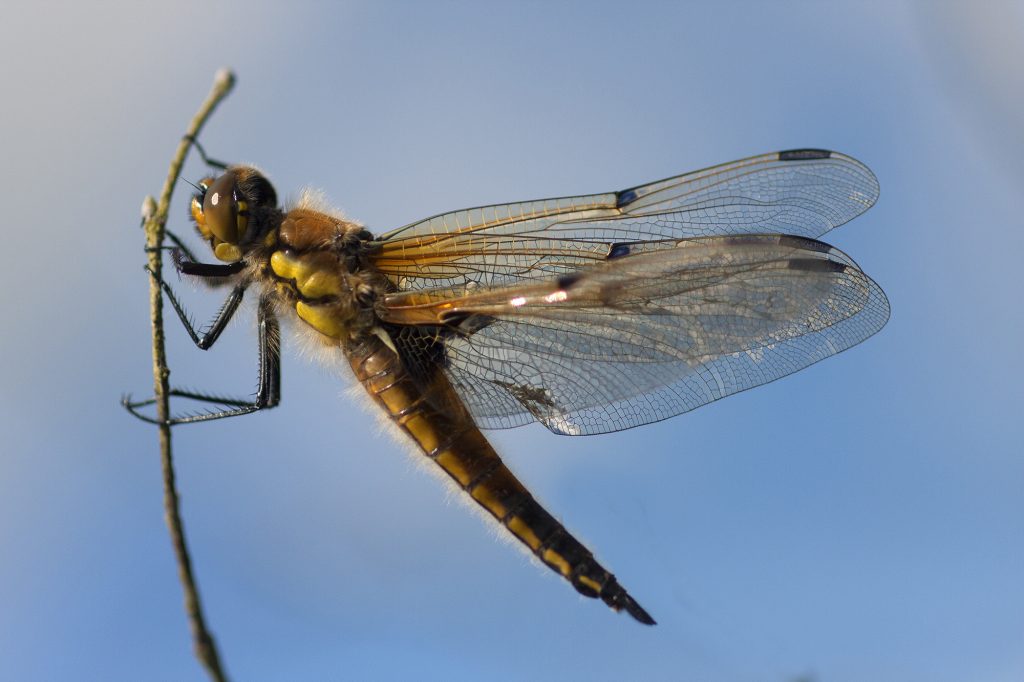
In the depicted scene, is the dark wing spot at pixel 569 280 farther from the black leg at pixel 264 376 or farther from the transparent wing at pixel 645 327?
the black leg at pixel 264 376

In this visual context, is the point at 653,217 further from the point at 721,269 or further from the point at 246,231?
the point at 246,231

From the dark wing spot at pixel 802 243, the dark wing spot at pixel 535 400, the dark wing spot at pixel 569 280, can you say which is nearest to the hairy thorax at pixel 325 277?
the dark wing spot at pixel 535 400

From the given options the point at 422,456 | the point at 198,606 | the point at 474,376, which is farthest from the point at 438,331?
the point at 198,606

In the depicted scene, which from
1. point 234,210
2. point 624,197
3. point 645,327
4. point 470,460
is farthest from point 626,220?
point 234,210

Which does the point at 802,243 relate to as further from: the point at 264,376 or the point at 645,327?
the point at 264,376

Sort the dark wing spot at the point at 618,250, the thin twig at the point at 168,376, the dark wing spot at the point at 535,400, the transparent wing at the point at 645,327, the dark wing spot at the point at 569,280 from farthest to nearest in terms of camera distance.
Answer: the dark wing spot at the point at 535,400
the dark wing spot at the point at 618,250
the transparent wing at the point at 645,327
the dark wing spot at the point at 569,280
the thin twig at the point at 168,376

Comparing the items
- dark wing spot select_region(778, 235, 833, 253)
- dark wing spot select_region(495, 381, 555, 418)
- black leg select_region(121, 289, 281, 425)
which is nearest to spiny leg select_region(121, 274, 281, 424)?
black leg select_region(121, 289, 281, 425)
